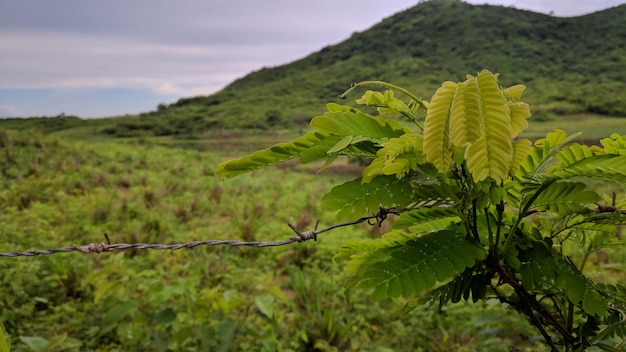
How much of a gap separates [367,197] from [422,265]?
0.16m

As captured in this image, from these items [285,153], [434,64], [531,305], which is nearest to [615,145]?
[531,305]

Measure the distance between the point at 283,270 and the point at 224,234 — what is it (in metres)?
1.29

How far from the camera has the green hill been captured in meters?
13.6

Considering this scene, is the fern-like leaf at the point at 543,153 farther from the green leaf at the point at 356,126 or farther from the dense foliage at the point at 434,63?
the dense foliage at the point at 434,63

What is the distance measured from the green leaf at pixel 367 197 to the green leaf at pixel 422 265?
3.9 inches

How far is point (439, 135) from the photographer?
0.55 metres

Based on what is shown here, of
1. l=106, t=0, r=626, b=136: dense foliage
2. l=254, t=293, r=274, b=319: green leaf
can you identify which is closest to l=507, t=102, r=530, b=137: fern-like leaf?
l=254, t=293, r=274, b=319: green leaf

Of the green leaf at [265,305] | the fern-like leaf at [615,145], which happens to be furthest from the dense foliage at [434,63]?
the fern-like leaf at [615,145]

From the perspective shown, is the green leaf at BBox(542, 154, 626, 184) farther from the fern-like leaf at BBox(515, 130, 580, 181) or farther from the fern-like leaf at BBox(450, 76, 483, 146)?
the fern-like leaf at BBox(450, 76, 483, 146)

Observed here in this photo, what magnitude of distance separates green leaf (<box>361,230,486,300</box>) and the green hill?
14.9 feet

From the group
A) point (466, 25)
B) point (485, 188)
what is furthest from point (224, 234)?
point (466, 25)

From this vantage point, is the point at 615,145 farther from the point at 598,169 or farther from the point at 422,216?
the point at 422,216

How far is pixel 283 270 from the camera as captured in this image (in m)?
4.34

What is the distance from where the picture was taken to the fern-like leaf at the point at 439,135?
54 cm
